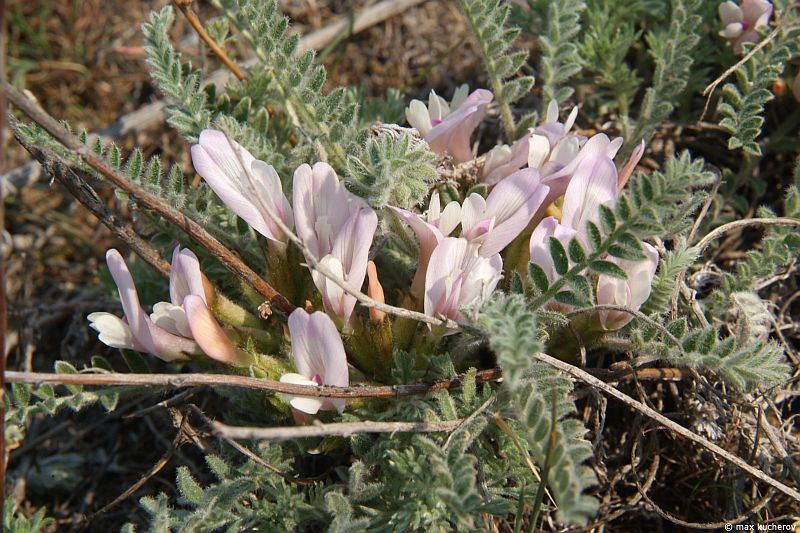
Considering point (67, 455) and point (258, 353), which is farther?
point (67, 455)

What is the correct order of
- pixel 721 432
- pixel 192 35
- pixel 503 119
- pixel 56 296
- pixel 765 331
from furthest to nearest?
pixel 192 35 < pixel 56 296 < pixel 503 119 < pixel 721 432 < pixel 765 331

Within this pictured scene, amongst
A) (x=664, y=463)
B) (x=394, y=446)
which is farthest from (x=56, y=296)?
(x=664, y=463)

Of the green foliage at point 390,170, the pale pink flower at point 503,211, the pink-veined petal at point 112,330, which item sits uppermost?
the green foliage at point 390,170

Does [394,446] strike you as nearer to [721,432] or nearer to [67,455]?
[721,432]

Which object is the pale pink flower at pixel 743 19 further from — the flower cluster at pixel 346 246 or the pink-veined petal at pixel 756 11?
the flower cluster at pixel 346 246

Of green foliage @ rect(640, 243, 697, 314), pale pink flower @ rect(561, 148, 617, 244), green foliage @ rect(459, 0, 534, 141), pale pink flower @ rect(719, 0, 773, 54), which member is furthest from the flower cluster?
pale pink flower @ rect(719, 0, 773, 54)

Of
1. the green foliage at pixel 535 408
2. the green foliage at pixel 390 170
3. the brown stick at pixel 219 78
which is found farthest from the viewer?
the brown stick at pixel 219 78

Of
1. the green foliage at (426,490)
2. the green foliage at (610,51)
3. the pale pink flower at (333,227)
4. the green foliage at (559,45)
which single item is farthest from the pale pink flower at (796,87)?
the green foliage at (426,490)
